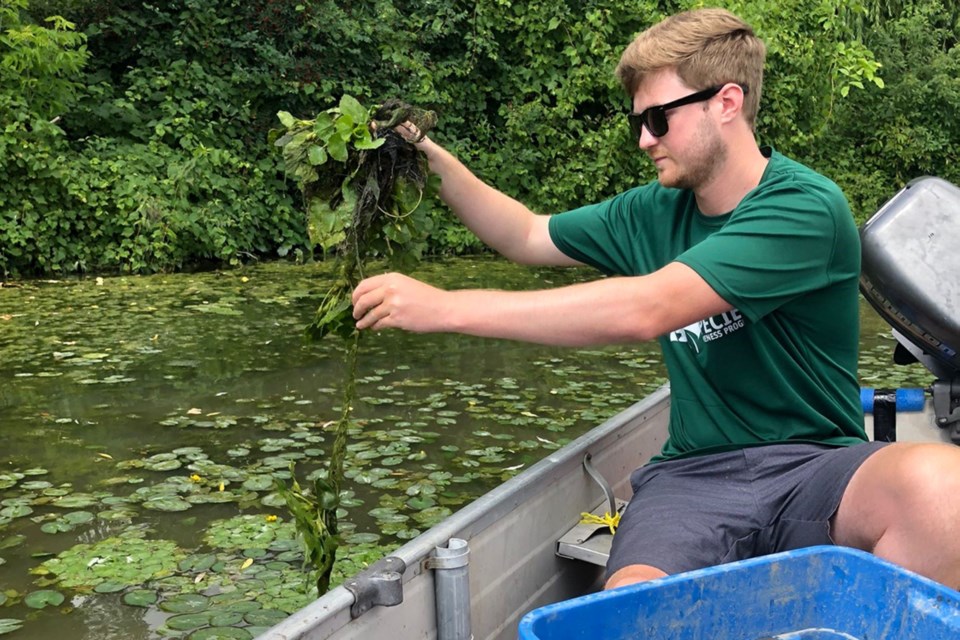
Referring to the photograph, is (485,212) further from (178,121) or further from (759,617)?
(178,121)

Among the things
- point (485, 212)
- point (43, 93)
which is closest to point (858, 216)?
point (43, 93)

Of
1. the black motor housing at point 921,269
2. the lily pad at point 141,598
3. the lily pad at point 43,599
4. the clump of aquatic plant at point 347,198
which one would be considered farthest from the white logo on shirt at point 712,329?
the lily pad at point 43,599

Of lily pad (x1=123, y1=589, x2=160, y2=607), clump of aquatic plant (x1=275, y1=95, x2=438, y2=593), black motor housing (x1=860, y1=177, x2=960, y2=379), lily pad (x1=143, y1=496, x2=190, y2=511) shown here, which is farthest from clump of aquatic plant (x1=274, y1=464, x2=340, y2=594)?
black motor housing (x1=860, y1=177, x2=960, y2=379)

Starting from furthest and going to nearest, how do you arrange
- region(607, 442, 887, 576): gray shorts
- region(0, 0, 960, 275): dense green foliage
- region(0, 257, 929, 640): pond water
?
region(0, 0, 960, 275): dense green foliage, region(0, 257, 929, 640): pond water, region(607, 442, 887, 576): gray shorts

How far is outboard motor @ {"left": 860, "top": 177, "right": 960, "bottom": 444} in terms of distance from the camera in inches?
116

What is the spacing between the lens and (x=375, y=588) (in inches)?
65.7

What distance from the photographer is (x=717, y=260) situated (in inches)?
75.4

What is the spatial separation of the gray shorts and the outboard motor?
3.52ft

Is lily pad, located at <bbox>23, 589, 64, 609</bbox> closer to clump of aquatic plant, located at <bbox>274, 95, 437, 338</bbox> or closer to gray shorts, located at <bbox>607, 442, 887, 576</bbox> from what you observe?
clump of aquatic plant, located at <bbox>274, 95, 437, 338</bbox>

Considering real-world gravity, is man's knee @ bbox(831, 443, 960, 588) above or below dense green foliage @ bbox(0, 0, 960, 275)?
below

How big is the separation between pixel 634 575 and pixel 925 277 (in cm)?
172

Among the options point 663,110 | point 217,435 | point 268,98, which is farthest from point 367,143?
point 268,98

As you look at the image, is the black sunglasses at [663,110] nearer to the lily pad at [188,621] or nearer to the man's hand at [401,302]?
the man's hand at [401,302]

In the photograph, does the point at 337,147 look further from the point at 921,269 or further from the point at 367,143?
the point at 921,269
